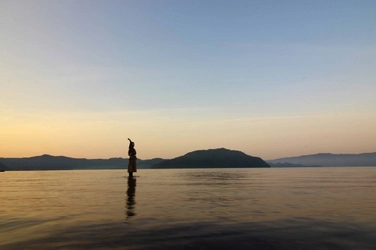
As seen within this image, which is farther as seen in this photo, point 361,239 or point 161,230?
point 161,230

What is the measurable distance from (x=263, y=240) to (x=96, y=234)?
6470 millimetres

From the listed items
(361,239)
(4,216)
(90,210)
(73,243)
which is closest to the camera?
(73,243)

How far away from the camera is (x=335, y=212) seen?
704 inches

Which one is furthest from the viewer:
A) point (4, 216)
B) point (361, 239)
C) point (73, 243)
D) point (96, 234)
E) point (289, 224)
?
point (4, 216)

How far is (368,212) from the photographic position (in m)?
17.9

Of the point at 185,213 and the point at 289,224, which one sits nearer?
the point at 289,224

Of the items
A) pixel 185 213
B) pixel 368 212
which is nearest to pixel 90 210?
pixel 185 213

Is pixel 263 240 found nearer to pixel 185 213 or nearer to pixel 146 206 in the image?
pixel 185 213

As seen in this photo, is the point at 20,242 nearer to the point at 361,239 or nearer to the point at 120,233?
the point at 120,233

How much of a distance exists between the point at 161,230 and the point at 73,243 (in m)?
3.62

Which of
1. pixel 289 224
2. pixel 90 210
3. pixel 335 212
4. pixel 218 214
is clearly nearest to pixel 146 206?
pixel 90 210

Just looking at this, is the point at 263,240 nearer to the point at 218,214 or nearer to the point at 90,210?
the point at 218,214

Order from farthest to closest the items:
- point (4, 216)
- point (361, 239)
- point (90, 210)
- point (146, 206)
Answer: point (146, 206)
point (90, 210)
point (4, 216)
point (361, 239)

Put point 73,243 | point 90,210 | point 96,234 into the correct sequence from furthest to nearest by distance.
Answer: point 90,210
point 96,234
point 73,243
